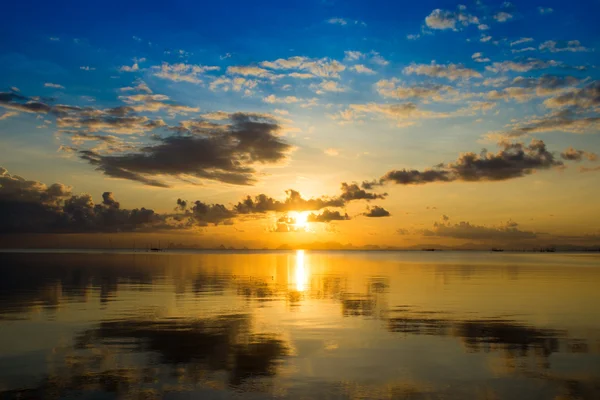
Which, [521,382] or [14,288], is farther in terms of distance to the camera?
[14,288]

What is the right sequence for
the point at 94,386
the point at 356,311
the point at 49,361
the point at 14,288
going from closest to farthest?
the point at 94,386 < the point at 49,361 < the point at 356,311 < the point at 14,288

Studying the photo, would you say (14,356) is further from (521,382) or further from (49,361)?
(521,382)

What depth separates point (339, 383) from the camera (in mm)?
19938

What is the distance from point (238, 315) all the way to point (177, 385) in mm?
18902

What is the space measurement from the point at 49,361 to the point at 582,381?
23.8m

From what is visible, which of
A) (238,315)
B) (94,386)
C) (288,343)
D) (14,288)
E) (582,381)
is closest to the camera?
(94,386)

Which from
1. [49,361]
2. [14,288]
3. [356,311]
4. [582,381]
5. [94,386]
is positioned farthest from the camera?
[14,288]

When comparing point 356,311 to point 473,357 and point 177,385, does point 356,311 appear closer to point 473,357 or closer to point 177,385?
point 473,357

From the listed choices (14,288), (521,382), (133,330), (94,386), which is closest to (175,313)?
(133,330)

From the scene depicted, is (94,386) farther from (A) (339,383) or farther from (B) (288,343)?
(B) (288,343)

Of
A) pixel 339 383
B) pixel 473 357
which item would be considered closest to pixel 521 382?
pixel 473 357

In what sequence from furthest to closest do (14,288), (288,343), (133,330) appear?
(14,288) → (133,330) → (288,343)

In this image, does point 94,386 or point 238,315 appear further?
point 238,315

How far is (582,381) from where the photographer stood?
809 inches
